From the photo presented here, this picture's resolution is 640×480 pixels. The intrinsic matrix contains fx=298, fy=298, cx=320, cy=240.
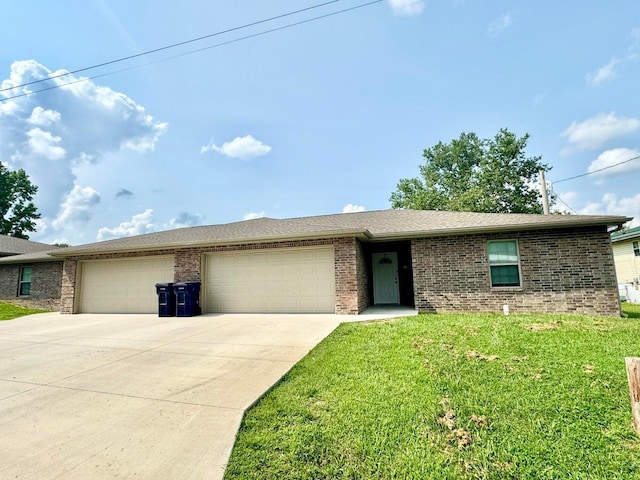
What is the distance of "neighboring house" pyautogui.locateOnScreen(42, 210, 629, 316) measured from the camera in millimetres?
8197

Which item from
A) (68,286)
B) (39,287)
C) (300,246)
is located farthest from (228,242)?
(39,287)

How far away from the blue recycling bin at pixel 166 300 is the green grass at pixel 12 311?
686 centimetres

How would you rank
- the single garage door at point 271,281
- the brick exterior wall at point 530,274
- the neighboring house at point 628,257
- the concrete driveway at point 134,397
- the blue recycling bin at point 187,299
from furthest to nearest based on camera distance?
the neighboring house at point 628,257 → the blue recycling bin at point 187,299 → the single garage door at point 271,281 → the brick exterior wall at point 530,274 → the concrete driveway at point 134,397

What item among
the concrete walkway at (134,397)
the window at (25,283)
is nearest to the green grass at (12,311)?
the window at (25,283)

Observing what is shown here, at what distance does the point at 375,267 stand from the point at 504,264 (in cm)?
484

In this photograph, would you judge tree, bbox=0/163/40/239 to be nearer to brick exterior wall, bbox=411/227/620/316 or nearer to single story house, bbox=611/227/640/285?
brick exterior wall, bbox=411/227/620/316

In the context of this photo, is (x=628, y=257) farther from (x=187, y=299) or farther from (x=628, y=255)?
(x=187, y=299)

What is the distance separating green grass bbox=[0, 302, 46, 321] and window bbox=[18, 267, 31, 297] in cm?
69

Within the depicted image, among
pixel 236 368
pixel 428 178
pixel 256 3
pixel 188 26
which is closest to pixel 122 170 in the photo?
pixel 188 26

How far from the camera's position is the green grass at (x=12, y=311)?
12.2m

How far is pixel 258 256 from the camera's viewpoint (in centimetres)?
1043

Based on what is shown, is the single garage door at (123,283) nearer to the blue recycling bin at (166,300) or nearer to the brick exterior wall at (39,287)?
the blue recycling bin at (166,300)

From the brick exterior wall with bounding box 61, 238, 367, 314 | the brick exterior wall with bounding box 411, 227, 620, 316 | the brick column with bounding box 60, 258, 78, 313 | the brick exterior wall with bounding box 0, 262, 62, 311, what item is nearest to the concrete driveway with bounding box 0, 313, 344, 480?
the brick exterior wall with bounding box 61, 238, 367, 314

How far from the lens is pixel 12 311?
13039 millimetres
